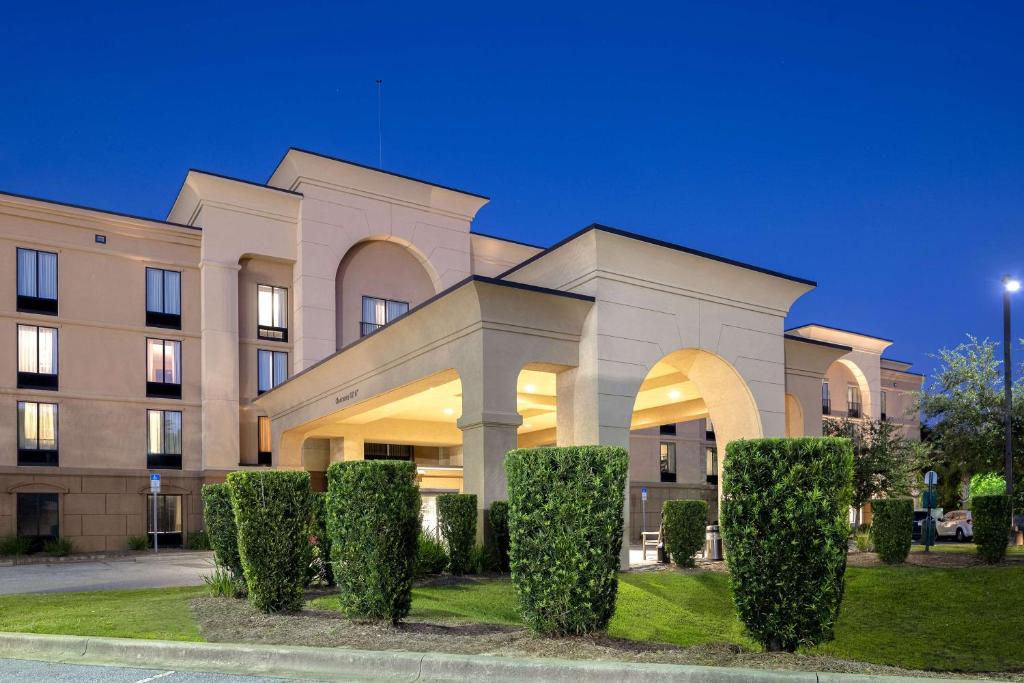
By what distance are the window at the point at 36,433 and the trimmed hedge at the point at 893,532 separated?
29.1m

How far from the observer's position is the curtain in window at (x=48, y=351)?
33031mm

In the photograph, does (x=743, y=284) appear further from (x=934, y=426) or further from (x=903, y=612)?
(x=934, y=426)

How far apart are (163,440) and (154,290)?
624 centimetres

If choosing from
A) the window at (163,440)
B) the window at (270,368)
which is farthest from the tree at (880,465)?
the window at (163,440)

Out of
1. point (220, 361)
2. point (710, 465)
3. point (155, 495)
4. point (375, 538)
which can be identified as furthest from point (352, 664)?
point (710, 465)

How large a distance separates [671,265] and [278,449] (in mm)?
17644

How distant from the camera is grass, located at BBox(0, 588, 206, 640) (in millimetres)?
10773

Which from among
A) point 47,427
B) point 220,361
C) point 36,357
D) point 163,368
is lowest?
point 47,427

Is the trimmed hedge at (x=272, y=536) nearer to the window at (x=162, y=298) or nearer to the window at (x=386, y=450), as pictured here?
the window at (x=386, y=450)

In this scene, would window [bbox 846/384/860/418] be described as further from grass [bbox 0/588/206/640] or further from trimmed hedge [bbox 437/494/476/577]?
grass [bbox 0/588/206/640]

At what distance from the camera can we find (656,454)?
51.8 meters

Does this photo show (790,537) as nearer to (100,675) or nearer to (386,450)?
(100,675)

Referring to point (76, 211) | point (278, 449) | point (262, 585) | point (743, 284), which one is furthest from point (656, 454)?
point (262, 585)

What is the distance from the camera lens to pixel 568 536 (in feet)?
30.0
